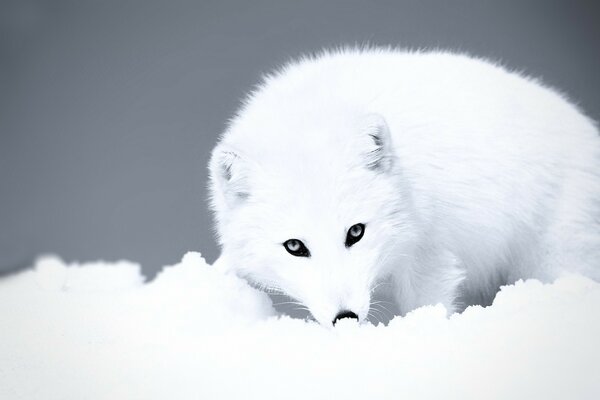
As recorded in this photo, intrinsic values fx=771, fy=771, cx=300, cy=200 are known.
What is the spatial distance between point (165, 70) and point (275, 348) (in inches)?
40.4

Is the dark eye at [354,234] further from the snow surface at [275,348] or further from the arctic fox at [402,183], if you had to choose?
the snow surface at [275,348]

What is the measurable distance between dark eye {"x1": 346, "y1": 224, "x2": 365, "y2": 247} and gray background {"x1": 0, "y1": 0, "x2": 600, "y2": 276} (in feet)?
2.10

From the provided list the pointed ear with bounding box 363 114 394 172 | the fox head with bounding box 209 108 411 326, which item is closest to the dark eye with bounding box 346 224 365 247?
the fox head with bounding box 209 108 411 326

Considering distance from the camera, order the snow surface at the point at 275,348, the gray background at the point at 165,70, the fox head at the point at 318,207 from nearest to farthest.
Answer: the snow surface at the point at 275,348 < the fox head at the point at 318,207 < the gray background at the point at 165,70

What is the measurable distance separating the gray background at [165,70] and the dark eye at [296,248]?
56 centimetres

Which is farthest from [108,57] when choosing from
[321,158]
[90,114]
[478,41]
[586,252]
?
[586,252]

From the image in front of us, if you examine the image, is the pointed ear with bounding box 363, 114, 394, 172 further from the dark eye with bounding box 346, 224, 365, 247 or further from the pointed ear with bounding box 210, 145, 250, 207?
the pointed ear with bounding box 210, 145, 250, 207

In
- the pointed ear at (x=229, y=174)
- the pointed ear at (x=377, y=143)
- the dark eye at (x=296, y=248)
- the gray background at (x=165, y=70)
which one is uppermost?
the gray background at (x=165, y=70)

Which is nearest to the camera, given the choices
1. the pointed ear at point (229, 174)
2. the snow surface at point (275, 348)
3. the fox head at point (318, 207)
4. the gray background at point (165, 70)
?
the snow surface at point (275, 348)

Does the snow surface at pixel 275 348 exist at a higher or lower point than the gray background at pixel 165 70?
lower

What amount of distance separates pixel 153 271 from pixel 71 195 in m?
0.36

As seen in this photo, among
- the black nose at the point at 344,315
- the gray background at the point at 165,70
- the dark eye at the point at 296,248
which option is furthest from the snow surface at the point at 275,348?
the gray background at the point at 165,70

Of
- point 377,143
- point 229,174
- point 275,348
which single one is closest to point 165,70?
point 229,174

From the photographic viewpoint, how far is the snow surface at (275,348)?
1.61m
